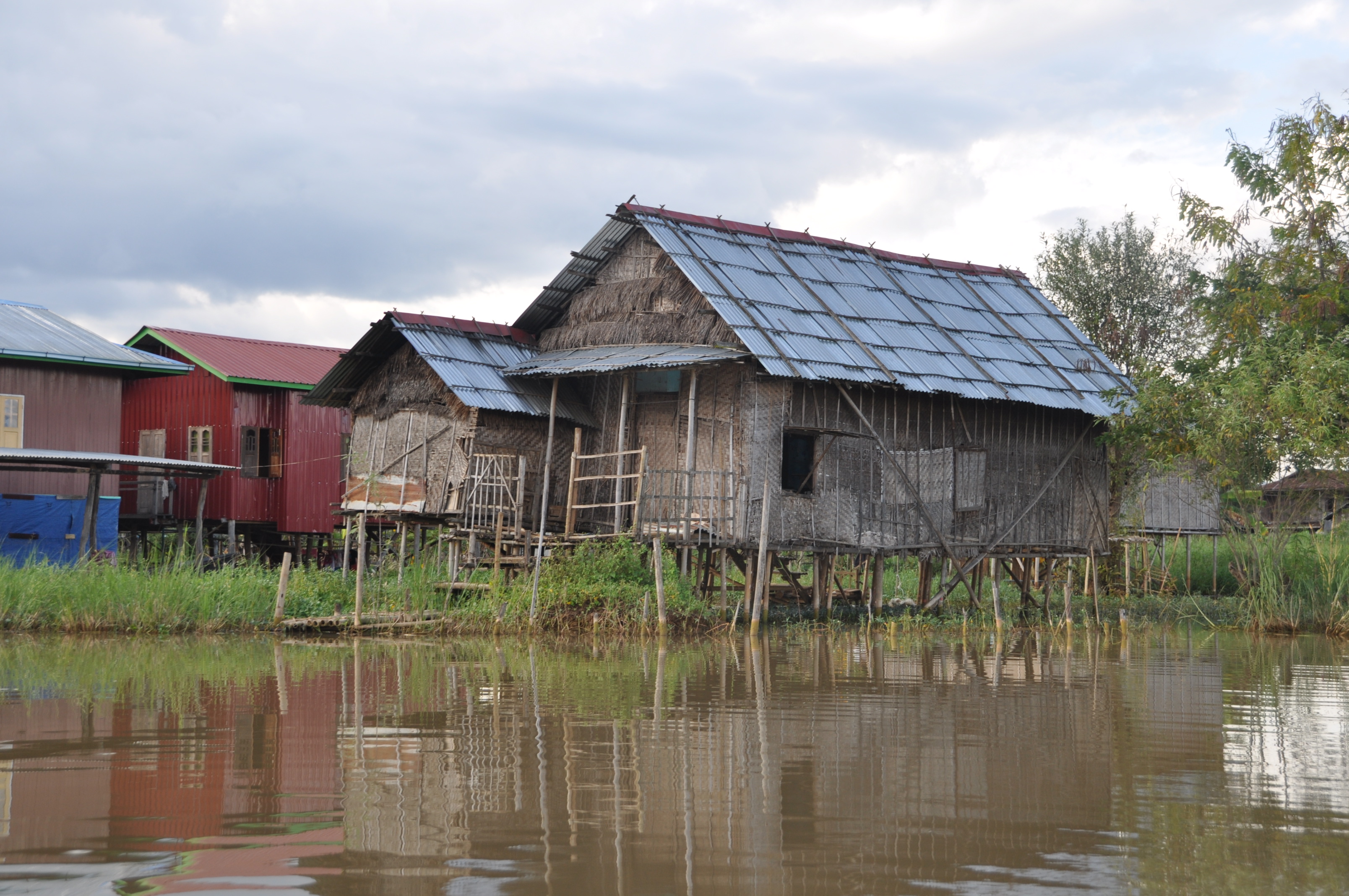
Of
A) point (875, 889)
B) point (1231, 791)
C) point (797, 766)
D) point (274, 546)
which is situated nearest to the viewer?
point (875, 889)

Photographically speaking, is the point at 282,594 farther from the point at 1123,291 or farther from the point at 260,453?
the point at 1123,291

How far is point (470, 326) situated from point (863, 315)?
20.2 ft

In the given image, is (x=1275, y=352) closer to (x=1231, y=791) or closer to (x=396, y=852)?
(x=1231, y=791)

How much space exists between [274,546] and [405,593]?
11.1m

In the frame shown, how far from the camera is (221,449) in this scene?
84.3 ft

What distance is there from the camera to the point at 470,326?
20.5m

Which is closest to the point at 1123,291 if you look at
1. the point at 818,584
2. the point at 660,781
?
the point at 818,584

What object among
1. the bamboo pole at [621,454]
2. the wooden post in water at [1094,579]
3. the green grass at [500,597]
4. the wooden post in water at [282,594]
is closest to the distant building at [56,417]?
the green grass at [500,597]

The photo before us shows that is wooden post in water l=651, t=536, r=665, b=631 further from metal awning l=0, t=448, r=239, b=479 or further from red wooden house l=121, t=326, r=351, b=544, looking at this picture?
red wooden house l=121, t=326, r=351, b=544

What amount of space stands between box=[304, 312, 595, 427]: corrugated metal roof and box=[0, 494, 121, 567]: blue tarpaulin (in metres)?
4.84

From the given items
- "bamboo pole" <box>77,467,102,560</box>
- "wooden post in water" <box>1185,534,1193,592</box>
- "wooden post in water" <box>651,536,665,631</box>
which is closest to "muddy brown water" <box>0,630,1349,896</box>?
"wooden post in water" <box>651,536,665,631</box>

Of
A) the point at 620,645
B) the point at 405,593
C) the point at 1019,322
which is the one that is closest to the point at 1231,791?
the point at 620,645

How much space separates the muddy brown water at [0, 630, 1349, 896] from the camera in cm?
505

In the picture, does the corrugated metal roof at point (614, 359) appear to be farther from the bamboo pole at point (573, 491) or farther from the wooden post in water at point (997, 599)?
the wooden post in water at point (997, 599)
